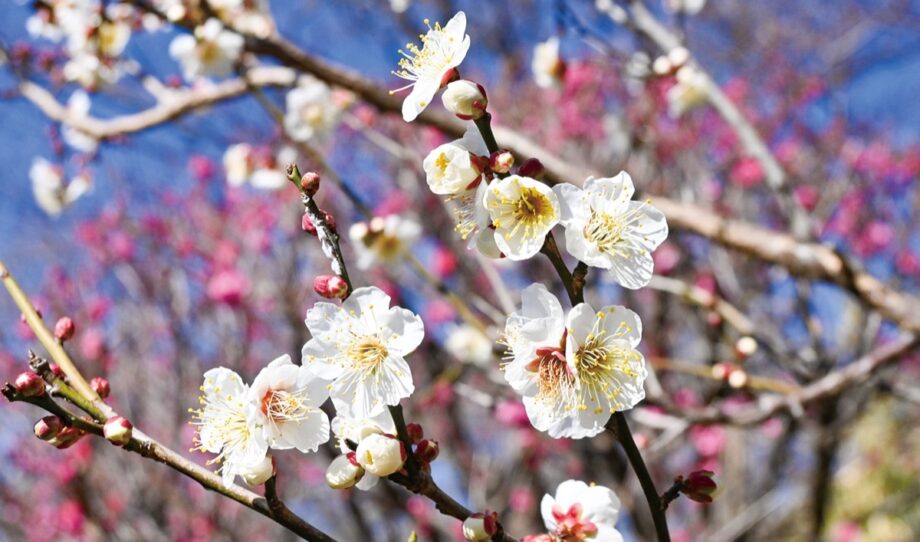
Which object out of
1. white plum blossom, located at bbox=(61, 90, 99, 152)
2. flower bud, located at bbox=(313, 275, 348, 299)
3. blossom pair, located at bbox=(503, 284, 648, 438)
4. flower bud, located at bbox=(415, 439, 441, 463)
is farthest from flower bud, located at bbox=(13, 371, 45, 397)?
white plum blossom, located at bbox=(61, 90, 99, 152)

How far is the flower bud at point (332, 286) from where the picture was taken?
894mm

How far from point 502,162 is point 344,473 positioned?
0.44 m

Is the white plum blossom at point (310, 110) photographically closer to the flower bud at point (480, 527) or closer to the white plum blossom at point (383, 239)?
the white plum blossom at point (383, 239)

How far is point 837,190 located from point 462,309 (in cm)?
345

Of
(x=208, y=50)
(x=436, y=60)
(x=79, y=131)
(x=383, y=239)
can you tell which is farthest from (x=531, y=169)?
(x=79, y=131)

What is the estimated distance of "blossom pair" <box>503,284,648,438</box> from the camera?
3.01ft

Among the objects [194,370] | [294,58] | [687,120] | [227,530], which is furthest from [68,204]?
[687,120]

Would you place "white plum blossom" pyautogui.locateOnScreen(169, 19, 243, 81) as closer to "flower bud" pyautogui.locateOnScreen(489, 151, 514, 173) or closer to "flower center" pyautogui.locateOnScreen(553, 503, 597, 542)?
"flower bud" pyautogui.locateOnScreen(489, 151, 514, 173)

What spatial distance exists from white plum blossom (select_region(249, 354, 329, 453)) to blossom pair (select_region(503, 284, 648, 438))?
264mm

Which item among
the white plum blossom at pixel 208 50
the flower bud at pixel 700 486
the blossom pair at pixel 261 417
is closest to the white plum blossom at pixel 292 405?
the blossom pair at pixel 261 417

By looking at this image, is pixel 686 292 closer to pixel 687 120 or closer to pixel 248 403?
pixel 248 403

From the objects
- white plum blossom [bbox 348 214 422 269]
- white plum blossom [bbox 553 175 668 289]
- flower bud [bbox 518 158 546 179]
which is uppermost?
flower bud [bbox 518 158 546 179]

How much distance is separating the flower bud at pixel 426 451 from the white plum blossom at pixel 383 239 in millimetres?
1391

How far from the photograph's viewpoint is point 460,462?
15.2ft
